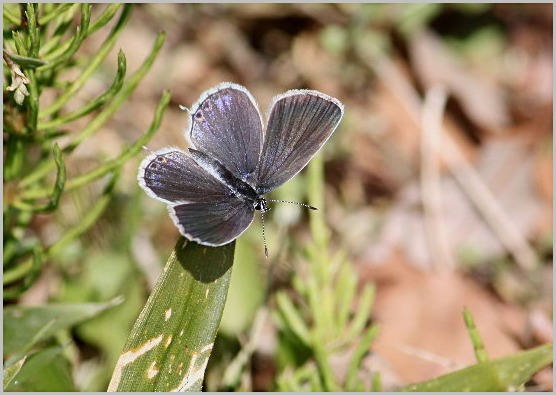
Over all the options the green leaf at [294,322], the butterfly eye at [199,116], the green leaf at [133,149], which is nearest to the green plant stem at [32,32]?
the green leaf at [133,149]

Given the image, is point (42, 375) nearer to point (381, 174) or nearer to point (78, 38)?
point (78, 38)

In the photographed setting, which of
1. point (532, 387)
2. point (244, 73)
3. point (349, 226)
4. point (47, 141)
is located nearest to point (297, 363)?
point (532, 387)

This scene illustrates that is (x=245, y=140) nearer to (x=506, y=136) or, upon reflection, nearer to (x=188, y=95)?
(x=188, y=95)

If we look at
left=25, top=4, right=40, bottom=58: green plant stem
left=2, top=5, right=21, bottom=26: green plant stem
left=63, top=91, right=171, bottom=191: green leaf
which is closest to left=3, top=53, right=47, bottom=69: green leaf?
left=25, top=4, right=40, bottom=58: green plant stem

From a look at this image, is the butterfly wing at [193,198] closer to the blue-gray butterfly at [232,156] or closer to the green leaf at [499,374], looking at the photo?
the blue-gray butterfly at [232,156]

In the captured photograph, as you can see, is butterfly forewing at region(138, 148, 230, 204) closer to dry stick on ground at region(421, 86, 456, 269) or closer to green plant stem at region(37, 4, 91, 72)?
green plant stem at region(37, 4, 91, 72)

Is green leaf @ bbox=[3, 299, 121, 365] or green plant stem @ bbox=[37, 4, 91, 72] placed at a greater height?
green plant stem @ bbox=[37, 4, 91, 72]
